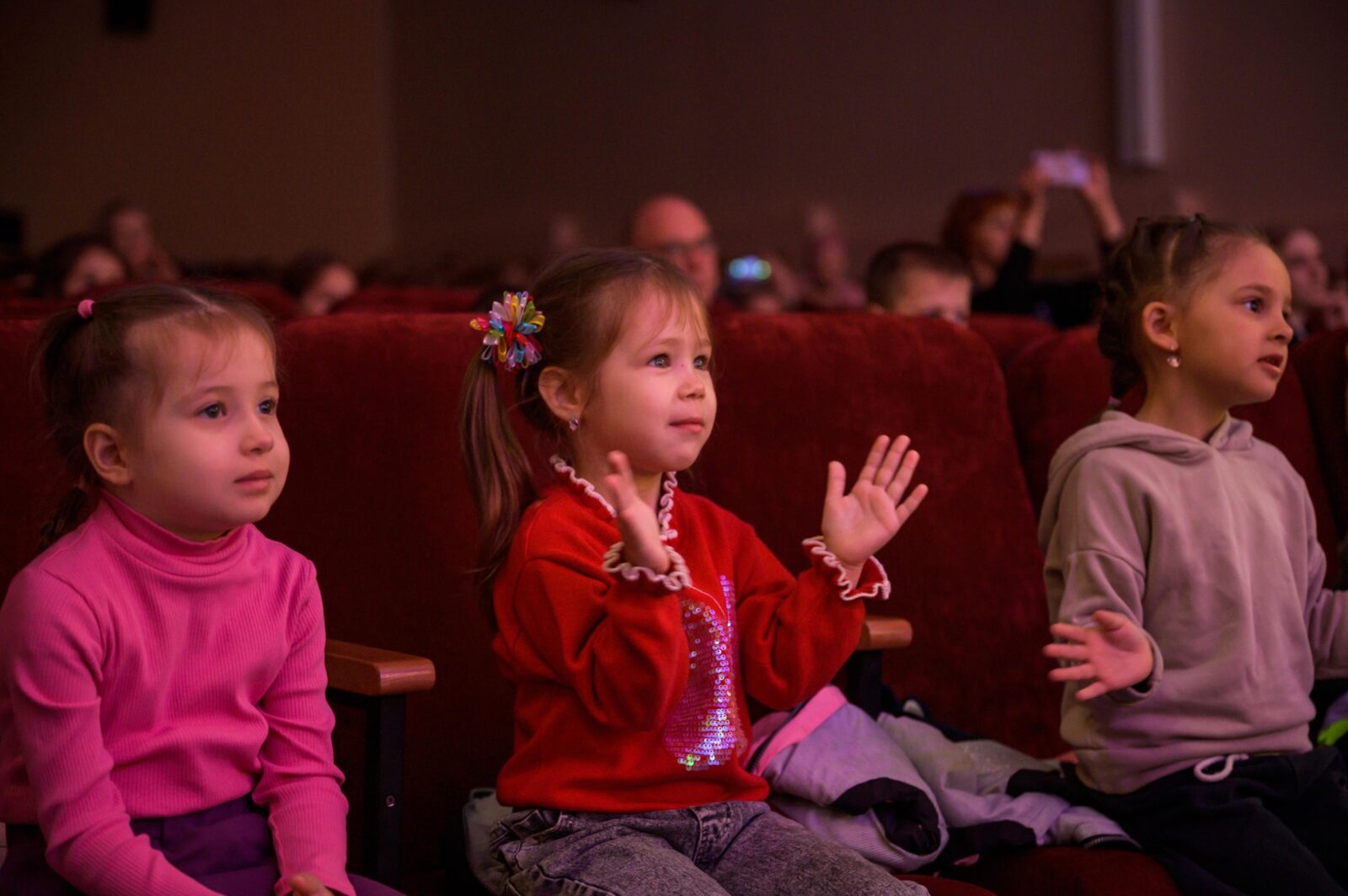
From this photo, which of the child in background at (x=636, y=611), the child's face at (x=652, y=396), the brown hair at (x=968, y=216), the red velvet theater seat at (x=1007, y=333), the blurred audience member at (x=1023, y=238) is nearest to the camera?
the child in background at (x=636, y=611)

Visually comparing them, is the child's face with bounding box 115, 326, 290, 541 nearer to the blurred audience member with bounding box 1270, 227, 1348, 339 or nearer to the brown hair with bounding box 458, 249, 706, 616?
the brown hair with bounding box 458, 249, 706, 616

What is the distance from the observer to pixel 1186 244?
2.11m

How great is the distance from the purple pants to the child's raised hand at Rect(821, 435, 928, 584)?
0.65 meters

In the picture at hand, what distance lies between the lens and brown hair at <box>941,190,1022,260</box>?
5008 mm

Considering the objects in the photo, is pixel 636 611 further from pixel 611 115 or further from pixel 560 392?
pixel 611 115

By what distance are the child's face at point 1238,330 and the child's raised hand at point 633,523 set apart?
0.94 meters

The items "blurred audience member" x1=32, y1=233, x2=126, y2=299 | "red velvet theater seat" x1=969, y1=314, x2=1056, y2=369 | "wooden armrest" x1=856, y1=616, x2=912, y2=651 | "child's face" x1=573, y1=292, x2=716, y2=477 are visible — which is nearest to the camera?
"child's face" x1=573, y1=292, x2=716, y2=477

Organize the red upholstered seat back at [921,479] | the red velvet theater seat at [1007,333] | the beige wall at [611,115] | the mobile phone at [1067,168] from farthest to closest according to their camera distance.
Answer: the beige wall at [611,115], the mobile phone at [1067,168], the red velvet theater seat at [1007,333], the red upholstered seat back at [921,479]

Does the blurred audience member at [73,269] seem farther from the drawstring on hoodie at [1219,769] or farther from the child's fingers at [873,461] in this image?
the drawstring on hoodie at [1219,769]

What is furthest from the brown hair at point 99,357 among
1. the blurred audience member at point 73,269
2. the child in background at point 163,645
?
the blurred audience member at point 73,269

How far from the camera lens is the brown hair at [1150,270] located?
6.86 feet

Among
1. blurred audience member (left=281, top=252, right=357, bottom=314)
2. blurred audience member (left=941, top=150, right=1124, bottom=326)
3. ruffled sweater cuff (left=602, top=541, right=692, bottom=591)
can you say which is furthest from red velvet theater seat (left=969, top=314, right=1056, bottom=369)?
blurred audience member (left=281, top=252, right=357, bottom=314)

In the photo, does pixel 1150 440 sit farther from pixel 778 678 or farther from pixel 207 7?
pixel 207 7

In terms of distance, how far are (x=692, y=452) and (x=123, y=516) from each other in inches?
23.6
